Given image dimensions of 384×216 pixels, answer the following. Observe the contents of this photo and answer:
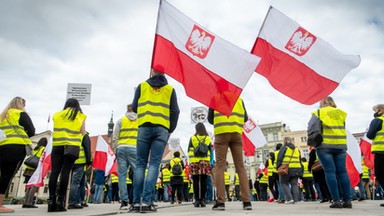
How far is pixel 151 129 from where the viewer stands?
4.79 m

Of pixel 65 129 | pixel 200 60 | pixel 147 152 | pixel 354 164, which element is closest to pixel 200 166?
pixel 147 152

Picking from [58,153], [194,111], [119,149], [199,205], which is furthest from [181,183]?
[58,153]

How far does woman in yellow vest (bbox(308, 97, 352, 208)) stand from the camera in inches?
224

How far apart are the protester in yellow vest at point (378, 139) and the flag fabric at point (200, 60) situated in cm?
325

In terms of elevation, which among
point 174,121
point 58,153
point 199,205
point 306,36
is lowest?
point 199,205

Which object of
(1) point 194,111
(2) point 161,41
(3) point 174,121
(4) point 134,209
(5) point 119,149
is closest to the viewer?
(4) point 134,209

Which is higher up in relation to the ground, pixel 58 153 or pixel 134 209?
pixel 58 153

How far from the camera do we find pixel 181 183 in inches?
459

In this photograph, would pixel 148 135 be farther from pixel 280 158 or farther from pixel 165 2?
pixel 280 158

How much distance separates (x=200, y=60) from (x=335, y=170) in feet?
10.8

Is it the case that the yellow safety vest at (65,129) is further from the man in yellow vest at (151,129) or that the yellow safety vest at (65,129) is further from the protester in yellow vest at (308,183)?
the protester in yellow vest at (308,183)

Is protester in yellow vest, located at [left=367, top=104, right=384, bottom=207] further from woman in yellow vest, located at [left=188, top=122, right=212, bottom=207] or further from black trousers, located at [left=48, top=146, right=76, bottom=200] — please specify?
black trousers, located at [left=48, top=146, right=76, bottom=200]

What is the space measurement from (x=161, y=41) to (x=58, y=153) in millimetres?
2708

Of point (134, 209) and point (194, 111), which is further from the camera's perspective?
point (194, 111)
